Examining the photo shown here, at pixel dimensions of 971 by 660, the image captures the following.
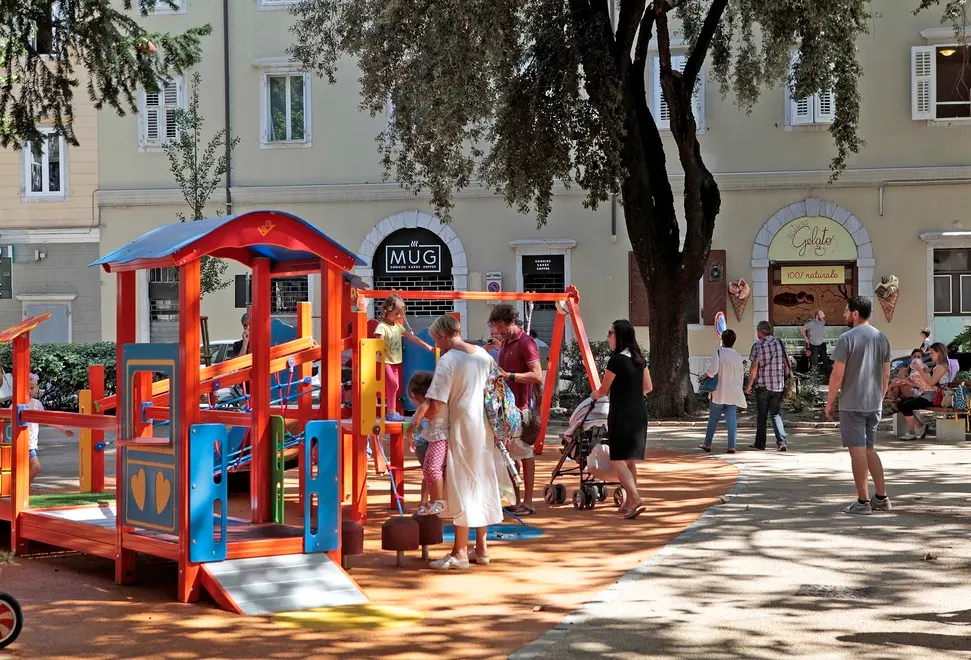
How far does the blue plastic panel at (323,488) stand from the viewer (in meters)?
8.86

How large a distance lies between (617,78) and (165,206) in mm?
14699

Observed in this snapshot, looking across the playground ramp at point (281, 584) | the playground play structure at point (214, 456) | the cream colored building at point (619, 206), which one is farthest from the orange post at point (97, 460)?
the cream colored building at point (619, 206)

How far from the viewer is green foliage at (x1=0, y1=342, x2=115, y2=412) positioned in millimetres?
25625

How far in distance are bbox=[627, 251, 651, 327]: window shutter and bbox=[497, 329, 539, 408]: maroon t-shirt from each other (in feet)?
60.0

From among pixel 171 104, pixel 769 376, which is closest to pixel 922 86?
pixel 769 376

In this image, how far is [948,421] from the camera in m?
18.7

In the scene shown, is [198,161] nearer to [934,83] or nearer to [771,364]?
[934,83]

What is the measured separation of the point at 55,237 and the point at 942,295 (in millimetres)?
21288

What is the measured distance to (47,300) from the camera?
1298 inches

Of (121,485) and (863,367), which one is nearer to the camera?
(121,485)

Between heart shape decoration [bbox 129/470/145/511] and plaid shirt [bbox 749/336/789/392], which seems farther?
plaid shirt [bbox 749/336/789/392]

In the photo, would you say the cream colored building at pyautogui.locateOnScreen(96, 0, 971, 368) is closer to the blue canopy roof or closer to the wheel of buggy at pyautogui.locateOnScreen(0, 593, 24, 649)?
the blue canopy roof

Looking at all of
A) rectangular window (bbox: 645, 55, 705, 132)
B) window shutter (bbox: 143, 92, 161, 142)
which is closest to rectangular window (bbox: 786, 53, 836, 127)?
rectangular window (bbox: 645, 55, 705, 132)

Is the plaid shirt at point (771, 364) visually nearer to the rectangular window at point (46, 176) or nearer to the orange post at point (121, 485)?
the orange post at point (121, 485)
